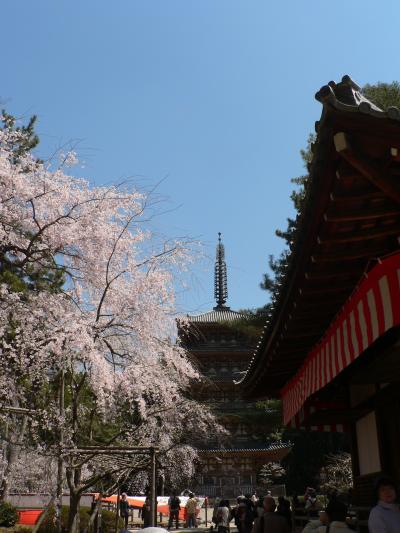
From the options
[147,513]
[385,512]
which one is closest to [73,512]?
[147,513]

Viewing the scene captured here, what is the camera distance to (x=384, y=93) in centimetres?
1564

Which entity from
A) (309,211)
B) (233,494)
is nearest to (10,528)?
(309,211)

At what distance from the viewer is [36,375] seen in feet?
30.9

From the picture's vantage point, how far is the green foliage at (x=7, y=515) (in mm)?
16125

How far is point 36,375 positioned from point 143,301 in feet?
7.12

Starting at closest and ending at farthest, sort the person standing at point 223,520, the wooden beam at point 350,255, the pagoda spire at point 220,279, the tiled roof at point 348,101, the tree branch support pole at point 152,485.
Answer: the tiled roof at point 348,101
the wooden beam at point 350,255
the tree branch support pole at point 152,485
the person standing at point 223,520
the pagoda spire at point 220,279

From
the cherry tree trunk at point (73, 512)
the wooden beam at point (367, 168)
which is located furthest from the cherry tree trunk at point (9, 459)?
the wooden beam at point (367, 168)

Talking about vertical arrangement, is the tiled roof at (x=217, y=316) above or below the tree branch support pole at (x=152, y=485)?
above

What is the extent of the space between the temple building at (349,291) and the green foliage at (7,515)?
1119cm

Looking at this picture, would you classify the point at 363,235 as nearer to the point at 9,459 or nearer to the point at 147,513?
the point at 147,513

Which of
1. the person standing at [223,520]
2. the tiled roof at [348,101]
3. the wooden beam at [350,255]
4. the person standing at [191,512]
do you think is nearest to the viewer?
the tiled roof at [348,101]

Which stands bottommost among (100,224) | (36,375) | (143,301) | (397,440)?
(397,440)

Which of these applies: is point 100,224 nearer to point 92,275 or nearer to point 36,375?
point 92,275

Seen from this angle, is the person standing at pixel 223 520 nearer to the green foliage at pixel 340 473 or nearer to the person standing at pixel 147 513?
the person standing at pixel 147 513
